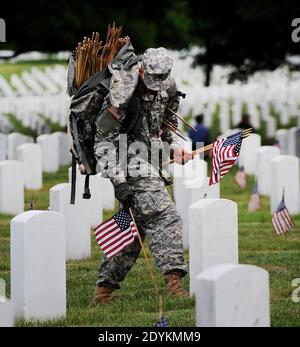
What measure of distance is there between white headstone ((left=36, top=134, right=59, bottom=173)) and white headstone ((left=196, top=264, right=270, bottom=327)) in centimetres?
1671

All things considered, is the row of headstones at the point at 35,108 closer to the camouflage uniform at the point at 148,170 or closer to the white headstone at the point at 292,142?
the white headstone at the point at 292,142

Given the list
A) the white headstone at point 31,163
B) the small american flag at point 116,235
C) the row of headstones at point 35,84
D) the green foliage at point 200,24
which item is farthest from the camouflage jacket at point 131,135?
the row of headstones at point 35,84

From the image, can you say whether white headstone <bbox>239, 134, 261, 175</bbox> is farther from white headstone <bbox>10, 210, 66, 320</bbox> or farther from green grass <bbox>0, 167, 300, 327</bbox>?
white headstone <bbox>10, 210, 66, 320</bbox>

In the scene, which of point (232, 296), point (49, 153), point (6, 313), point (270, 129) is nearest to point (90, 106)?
point (6, 313)

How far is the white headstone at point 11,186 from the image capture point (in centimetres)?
1881

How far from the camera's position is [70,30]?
34.8 m

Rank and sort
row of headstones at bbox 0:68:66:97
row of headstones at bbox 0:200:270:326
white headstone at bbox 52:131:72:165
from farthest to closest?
row of headstones at bbox 0:68:66:97 < white headstone at bbox 52:131:72:165 < row of headstones at bbox 0:200:270:326

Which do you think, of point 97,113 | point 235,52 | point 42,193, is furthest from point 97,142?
point 235,52

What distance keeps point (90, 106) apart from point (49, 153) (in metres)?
14.0

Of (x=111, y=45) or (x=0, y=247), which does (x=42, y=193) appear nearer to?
(x=0, y=247)

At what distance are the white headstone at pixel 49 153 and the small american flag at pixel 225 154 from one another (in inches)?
502

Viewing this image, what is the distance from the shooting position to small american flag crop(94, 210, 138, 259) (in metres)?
11.9

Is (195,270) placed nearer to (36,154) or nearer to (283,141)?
(36,154)

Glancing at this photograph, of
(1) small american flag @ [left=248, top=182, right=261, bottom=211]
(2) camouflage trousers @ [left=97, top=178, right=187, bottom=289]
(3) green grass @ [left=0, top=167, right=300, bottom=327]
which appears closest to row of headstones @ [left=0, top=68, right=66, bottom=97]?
(1) small american flag @ [left=248, top=182, right=261, bottom=211]
